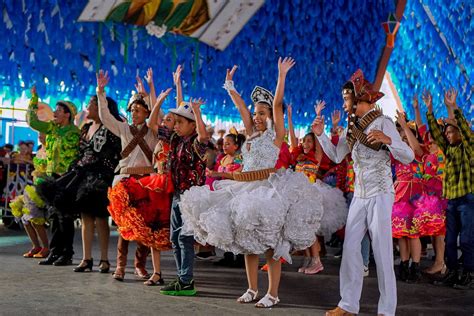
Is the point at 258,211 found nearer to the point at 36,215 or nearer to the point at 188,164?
the point at 188,164

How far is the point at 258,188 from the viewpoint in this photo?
5125mm

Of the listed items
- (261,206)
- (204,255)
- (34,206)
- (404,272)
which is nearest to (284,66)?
(261,206)

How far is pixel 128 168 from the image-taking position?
627 centimetres

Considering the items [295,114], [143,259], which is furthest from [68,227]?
[295,114]

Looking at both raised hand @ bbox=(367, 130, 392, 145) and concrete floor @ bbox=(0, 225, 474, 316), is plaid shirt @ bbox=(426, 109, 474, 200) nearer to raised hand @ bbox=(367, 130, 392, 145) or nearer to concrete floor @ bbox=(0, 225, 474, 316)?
concrete floor @ bbox=(0, 225, 474, 316)

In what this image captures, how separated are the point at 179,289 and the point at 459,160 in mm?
3117

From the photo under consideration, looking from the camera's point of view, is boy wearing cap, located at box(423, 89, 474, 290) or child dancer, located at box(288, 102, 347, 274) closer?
boy wearing cap, located at box(423, 89, 474, 290)

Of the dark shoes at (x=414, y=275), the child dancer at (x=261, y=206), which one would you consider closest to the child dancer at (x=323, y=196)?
the dark shoes at (x=414, y=275)

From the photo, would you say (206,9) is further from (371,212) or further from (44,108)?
(371,212)

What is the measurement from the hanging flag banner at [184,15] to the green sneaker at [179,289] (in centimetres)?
748

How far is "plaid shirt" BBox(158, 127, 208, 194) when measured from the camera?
18.7ft

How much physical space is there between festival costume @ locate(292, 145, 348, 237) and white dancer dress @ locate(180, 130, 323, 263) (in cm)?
179

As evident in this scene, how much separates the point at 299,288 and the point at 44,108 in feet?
29.9

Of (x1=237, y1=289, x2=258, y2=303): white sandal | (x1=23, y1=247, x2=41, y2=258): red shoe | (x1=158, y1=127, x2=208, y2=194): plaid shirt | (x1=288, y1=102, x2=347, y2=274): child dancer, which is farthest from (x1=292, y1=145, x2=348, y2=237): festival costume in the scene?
(x1=23, y1=247, x2=41, y2=258): red shoe
